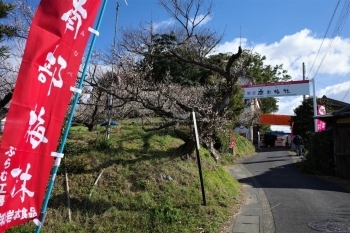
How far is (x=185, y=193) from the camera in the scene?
8.38 metres

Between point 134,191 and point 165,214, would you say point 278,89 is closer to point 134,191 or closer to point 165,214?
point 134,191

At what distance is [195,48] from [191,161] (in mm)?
3585

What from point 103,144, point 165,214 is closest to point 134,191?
point 165,214

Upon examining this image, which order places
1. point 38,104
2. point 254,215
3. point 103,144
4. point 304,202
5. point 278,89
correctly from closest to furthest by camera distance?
point 38,104, point 254,215, point 304,202, point 103,144, point 278,89

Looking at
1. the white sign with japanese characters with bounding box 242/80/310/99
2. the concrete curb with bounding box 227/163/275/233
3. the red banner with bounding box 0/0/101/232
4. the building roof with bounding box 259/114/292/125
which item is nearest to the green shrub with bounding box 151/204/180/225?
the concrete curb with bounding box 227/163/275/233

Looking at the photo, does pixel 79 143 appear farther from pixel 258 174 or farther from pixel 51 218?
pixel 258 174

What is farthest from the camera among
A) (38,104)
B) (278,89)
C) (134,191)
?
(278,89)

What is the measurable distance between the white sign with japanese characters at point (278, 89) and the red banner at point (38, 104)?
19.7 metres

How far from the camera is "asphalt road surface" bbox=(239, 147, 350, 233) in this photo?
717 cm

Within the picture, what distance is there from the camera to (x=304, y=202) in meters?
9.23

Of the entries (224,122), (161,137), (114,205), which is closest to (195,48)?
(224,122)

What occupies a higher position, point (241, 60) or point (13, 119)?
point (241, 60)

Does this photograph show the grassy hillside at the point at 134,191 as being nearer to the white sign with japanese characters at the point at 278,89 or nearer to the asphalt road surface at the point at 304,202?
the asphalt road surface at the point at 304,202

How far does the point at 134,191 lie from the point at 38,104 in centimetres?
498
